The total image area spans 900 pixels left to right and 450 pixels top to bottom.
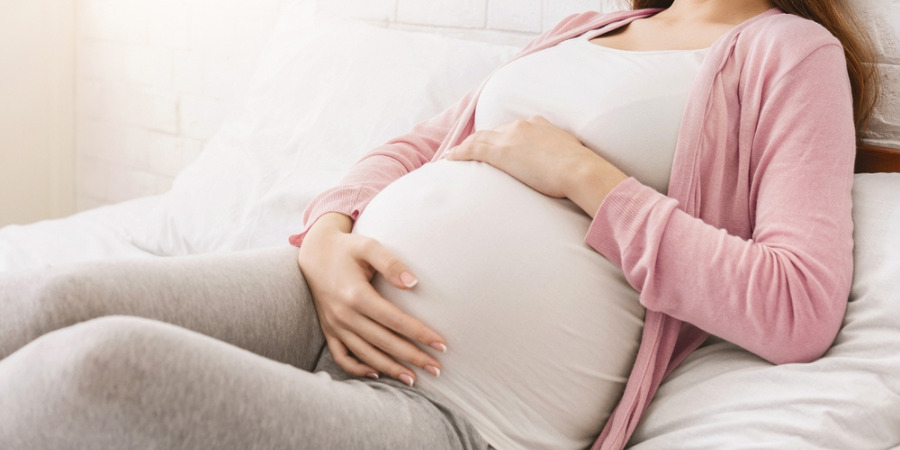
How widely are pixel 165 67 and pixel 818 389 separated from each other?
1861 millimetres

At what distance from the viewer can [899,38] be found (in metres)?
1.08

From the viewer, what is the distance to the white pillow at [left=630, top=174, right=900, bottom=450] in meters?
0.75

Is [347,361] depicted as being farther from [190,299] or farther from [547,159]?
[547,159]

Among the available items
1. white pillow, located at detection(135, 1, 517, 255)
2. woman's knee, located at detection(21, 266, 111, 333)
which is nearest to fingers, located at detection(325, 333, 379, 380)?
woman's knee, located at detection(21, 266, 111, 333)

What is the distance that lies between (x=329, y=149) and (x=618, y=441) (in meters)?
0.78

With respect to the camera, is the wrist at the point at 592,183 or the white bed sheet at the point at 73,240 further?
the white bed sheet at the point at 73,240

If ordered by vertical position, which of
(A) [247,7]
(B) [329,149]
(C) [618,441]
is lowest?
(C) [618,441]

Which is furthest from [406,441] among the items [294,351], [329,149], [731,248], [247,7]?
[247,7]

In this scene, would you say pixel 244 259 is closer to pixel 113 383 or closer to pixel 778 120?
pixel 113 383

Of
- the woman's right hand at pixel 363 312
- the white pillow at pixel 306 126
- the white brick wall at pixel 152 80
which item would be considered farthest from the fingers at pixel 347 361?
the white brick wall at pixel 152 80

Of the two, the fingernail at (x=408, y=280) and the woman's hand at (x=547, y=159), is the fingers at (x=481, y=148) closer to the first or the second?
the woman's hand at (x=547, y=159)

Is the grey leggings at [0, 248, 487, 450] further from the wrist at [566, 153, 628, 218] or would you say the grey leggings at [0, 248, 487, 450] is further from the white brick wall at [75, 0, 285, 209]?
the white brick wall at [75, 0, 285, 209]

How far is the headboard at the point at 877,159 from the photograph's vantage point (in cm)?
104

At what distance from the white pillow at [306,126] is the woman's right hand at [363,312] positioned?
398 millimetres
